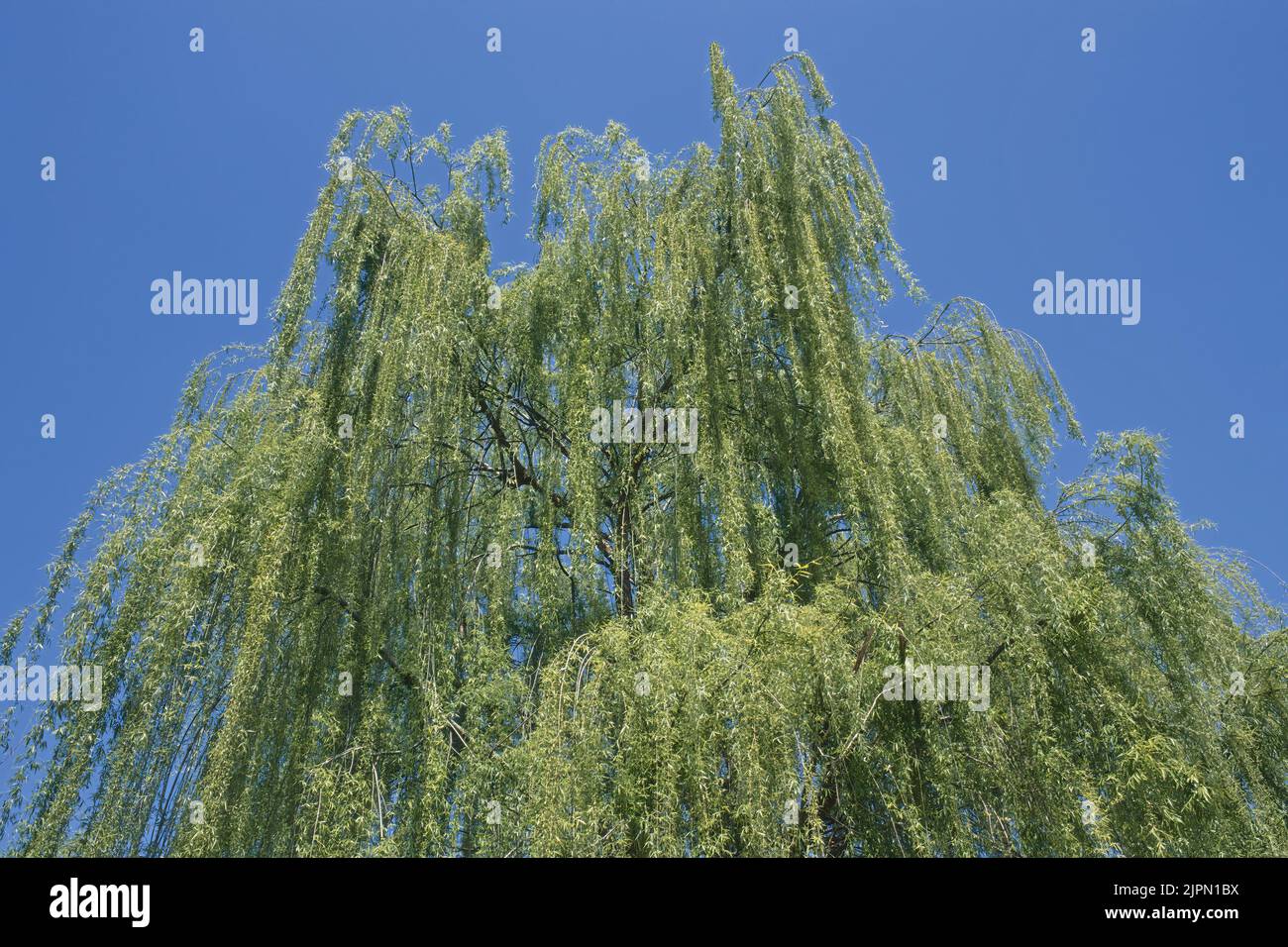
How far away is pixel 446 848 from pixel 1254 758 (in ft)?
15.0

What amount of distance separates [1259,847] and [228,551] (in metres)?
5.56

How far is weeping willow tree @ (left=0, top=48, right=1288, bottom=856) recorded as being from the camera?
480 centimetres

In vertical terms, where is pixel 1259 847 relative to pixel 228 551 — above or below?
below

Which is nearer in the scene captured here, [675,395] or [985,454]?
[675,395]

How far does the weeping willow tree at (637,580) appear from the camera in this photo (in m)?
4.80

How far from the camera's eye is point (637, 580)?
603cm

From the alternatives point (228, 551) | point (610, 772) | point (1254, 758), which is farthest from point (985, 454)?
point (228, 551)

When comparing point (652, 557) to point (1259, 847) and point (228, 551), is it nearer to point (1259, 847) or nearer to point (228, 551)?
point (228, 551)

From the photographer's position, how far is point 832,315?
636 centimetres
